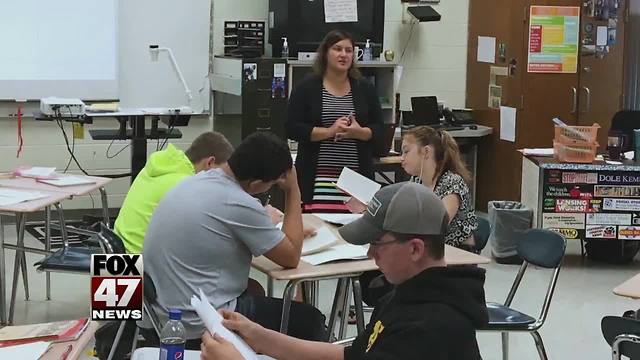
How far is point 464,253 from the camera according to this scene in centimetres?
354

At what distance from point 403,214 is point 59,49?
5.31 m

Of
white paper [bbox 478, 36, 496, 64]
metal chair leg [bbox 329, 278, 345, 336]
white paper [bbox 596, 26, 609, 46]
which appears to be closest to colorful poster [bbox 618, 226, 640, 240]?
white paper [bbox 596, 26, 609, 46]

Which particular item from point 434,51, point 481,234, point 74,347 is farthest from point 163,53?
point 74,347

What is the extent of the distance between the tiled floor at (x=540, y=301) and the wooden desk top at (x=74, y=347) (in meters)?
2.56

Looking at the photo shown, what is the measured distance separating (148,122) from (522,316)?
384 cm

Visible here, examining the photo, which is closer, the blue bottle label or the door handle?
the blue bottle label

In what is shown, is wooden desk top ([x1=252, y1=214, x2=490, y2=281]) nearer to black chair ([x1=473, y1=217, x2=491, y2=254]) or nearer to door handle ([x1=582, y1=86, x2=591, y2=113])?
black chair ([x1=473, y1=217, x2=491, y2=254])

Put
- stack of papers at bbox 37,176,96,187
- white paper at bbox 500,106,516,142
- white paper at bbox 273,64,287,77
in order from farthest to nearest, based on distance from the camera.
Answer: white paper at bbox 500,106,516,142 < white paper at bbox 273,64,287,77 < stack of papers at bbox 37,176,96,187

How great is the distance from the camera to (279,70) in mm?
6531

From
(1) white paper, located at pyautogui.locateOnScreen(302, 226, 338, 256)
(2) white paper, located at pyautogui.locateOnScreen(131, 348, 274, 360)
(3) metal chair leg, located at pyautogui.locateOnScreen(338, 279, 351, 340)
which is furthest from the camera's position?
(3) metal chair leg, located at pyautogui.locateOnScreen(338, 279, 351, 340)

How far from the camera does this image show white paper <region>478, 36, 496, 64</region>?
301 inches

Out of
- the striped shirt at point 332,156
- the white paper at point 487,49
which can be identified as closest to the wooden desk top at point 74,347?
the striped shirt at point 332,156

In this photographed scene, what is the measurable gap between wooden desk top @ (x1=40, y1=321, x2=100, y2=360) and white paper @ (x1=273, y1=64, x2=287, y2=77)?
174 inches

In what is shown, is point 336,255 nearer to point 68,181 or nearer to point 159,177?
point 159,177
